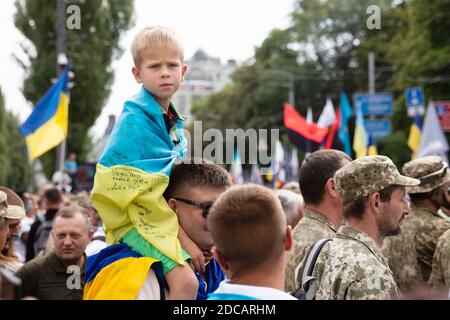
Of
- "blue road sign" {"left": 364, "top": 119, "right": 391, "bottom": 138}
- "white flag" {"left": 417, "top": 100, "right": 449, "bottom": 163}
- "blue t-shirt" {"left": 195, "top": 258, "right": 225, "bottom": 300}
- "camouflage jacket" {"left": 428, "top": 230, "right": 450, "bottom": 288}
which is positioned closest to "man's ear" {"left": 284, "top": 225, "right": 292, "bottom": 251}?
"blue t-shirt" {"left": 195, "top": 258, "right": 225, "bottom": 300}

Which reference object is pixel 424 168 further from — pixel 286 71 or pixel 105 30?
pixel 286 71

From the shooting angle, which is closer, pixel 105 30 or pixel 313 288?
pixel 313 288

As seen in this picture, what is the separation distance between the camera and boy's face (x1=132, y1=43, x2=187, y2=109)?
12.4 feet

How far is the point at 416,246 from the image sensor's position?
6383 mm

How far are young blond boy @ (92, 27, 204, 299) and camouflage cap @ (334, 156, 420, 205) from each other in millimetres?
902

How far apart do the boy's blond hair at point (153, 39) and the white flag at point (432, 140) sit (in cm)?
1271

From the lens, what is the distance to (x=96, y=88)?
38469 millimetres

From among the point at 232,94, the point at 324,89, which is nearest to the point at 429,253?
the point at 324,89

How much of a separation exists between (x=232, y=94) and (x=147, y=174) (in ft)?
246

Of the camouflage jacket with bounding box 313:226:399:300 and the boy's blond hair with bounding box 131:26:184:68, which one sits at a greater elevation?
the boy's blond hair with bounding box 131:26:184:68

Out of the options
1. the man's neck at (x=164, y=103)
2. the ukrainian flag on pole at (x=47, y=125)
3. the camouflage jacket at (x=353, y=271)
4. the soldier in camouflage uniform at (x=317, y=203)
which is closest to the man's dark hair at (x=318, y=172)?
the soldier in camouflage uniform at (x=317, y=203)

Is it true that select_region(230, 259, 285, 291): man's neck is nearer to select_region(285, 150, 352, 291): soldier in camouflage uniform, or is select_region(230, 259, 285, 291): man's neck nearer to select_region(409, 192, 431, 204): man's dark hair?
select_region(285, 150, 352, 291): soldier in camouflage uniform

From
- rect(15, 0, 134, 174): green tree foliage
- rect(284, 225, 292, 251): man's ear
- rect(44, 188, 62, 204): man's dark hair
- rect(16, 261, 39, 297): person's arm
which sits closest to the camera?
rect(284, 225, 292, 251): man's ear

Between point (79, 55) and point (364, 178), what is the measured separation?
34781mm
